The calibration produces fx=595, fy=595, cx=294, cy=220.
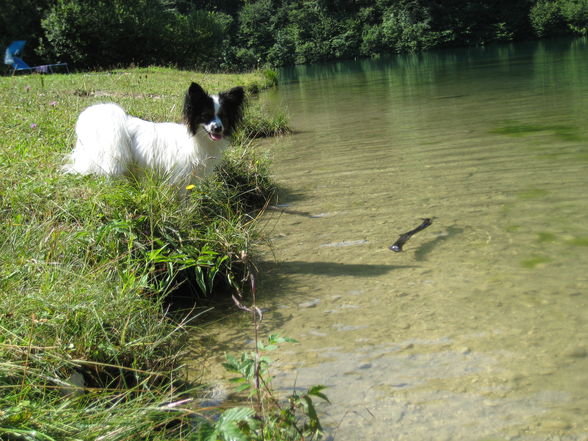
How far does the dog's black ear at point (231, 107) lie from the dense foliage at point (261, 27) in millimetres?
21551

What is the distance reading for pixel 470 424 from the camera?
2402 millimetres

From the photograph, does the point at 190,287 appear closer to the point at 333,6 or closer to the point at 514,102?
the point at 514,102

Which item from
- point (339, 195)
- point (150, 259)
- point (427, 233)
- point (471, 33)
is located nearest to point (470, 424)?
point (150, 259)

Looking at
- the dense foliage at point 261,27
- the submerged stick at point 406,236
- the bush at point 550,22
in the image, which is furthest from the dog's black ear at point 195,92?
the bush at point 550,22

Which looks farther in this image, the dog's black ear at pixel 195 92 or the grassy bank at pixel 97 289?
the dog's black ear at pixel 195 92

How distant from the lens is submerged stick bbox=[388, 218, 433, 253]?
4438mm

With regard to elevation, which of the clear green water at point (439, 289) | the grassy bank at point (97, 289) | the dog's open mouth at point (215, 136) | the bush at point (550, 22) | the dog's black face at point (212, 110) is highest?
the bush at point (550, 22)

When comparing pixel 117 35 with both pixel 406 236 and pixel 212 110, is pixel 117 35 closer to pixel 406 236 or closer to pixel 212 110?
pixel 212 110

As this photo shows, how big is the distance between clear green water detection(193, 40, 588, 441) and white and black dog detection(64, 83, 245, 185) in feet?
3.08

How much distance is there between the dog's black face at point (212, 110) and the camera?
4.66 m

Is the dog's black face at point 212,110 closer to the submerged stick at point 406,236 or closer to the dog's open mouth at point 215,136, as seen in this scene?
the dog's open mouth at point 215,136

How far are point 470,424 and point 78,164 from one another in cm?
339

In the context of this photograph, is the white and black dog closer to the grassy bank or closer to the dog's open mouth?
the dog's open mouth

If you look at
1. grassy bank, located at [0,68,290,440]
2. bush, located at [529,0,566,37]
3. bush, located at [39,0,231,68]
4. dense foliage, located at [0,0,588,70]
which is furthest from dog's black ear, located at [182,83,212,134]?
bush, located at [529,0,566,37]
